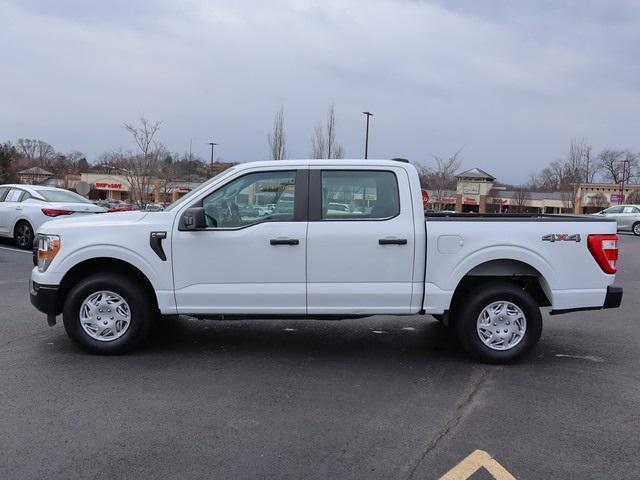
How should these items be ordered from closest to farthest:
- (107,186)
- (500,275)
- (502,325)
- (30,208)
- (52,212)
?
(502,325), (500,275), (52,212), (30,208), (107,186)

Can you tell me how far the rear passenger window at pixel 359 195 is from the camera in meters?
5.36

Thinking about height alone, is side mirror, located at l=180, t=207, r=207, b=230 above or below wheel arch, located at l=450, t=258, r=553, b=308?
above

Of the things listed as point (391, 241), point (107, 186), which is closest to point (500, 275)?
point (391, 241)

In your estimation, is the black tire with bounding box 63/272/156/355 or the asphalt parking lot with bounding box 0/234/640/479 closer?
the asphalt parking lot with bounding box 0/234/640/479

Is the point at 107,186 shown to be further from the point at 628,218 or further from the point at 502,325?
the point at 502,325

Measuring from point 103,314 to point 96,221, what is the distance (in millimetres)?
895

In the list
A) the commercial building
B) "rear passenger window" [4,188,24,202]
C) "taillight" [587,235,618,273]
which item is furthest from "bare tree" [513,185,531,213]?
"taillight" [587,235,618,273]

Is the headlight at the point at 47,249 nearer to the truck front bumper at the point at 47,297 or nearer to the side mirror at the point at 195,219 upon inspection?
the truck front bumper at the point at 47,297

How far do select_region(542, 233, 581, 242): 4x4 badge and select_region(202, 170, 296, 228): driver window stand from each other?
2427 mm

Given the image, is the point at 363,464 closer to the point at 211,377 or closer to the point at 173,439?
the point at 173,439

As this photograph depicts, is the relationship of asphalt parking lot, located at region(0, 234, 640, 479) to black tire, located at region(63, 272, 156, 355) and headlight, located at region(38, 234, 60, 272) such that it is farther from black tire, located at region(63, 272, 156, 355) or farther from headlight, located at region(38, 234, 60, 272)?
headlight, located at region(38, 234, 60, 272)

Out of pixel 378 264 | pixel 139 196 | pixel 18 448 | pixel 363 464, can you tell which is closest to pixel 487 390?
pixel 378 264

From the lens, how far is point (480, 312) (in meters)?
5.41

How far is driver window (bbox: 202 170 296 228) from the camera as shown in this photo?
5.38m
